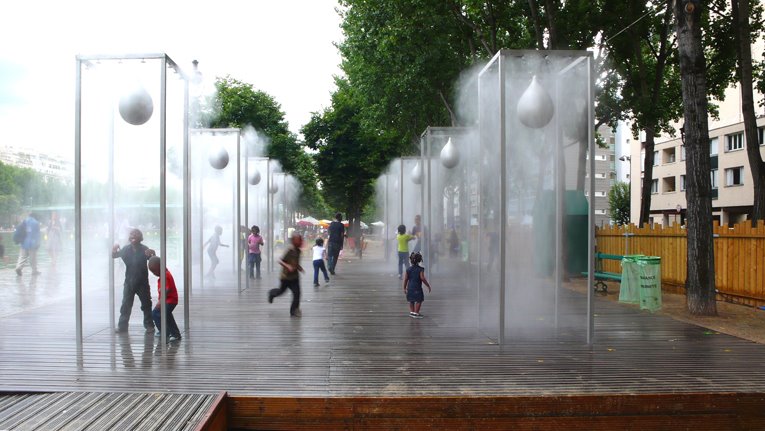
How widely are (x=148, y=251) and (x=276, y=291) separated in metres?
2.88

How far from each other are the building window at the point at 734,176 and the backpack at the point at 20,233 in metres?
45.8

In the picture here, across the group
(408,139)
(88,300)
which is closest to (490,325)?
(88,300)

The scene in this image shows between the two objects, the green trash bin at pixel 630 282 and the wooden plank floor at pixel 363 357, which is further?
the green trash bin at pixel 630 282

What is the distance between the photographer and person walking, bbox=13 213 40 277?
14.7 m

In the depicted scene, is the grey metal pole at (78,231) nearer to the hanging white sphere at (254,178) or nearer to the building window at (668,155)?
the hanging white sphere at (254,178)

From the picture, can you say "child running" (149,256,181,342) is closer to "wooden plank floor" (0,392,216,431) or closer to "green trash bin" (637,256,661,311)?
"wooden plank floor" (0,392,216,431)

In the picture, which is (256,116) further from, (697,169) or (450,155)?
(697,169)

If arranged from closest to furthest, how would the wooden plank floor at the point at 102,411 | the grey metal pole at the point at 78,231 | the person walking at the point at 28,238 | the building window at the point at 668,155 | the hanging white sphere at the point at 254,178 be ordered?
the wooden plank floor at the point at 102,411, the grey metal pole at the point at 78,231, the person walking at the point at 28,238, the hanging white sphere at the point at 254,178, the building window at the point at 668,155

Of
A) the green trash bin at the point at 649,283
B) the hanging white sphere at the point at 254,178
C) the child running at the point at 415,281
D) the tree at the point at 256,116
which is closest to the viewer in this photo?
the child running at the point at 415,281

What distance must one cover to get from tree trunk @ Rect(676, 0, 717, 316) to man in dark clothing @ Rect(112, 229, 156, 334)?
9.38 m

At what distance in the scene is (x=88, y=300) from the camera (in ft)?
42.9

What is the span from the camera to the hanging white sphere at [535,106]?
8.30 meters

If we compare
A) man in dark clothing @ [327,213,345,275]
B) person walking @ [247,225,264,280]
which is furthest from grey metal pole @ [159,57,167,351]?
man in dark clothing @ [327,213,345,275]

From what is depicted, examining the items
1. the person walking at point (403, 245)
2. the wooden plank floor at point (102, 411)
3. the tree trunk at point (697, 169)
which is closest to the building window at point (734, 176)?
the person walking at point (403, 245)
